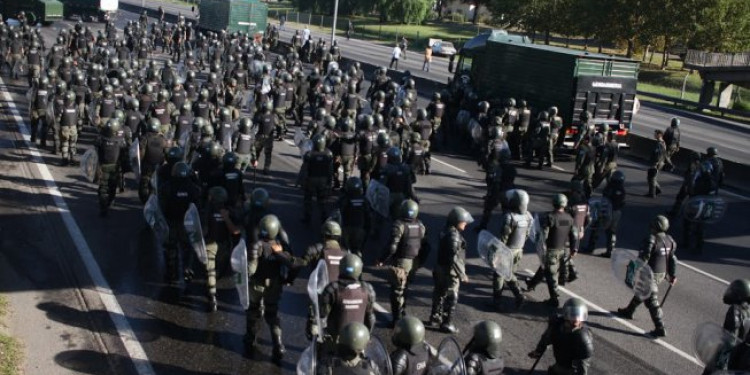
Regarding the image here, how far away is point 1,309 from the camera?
368 inches

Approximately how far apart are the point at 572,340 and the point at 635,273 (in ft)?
10.3

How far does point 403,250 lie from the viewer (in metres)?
9.47

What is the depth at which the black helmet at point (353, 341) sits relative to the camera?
594 cm

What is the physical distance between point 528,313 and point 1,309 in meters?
7.10

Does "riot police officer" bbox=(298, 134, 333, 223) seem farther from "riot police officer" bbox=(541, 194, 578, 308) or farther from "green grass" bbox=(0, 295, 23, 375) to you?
"green grass" bbox=(0, 295, 23, 375)

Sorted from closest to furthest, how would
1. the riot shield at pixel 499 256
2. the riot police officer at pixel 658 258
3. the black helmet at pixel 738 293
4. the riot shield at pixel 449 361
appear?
the riot shield at pixel 449 361, the black helmet at pixel 738 293, the riot police officer at pixel 658 258, the riot shield at pixel 499 256

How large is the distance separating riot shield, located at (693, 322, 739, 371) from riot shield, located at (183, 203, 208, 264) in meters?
6.09

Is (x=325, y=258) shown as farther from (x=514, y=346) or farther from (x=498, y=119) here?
(x=498, y=119)

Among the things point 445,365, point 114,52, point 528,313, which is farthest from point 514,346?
point 114,52

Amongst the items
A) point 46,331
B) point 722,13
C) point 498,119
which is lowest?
point 46,331

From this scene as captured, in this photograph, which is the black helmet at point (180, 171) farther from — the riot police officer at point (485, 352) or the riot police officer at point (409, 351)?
the riot police officer at point (485, 352)

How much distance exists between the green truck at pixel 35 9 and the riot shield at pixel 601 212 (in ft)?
145

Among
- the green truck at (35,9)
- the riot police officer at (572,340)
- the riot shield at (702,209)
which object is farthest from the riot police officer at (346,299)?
the green truck at (35,9)

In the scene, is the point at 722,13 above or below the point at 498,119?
above
